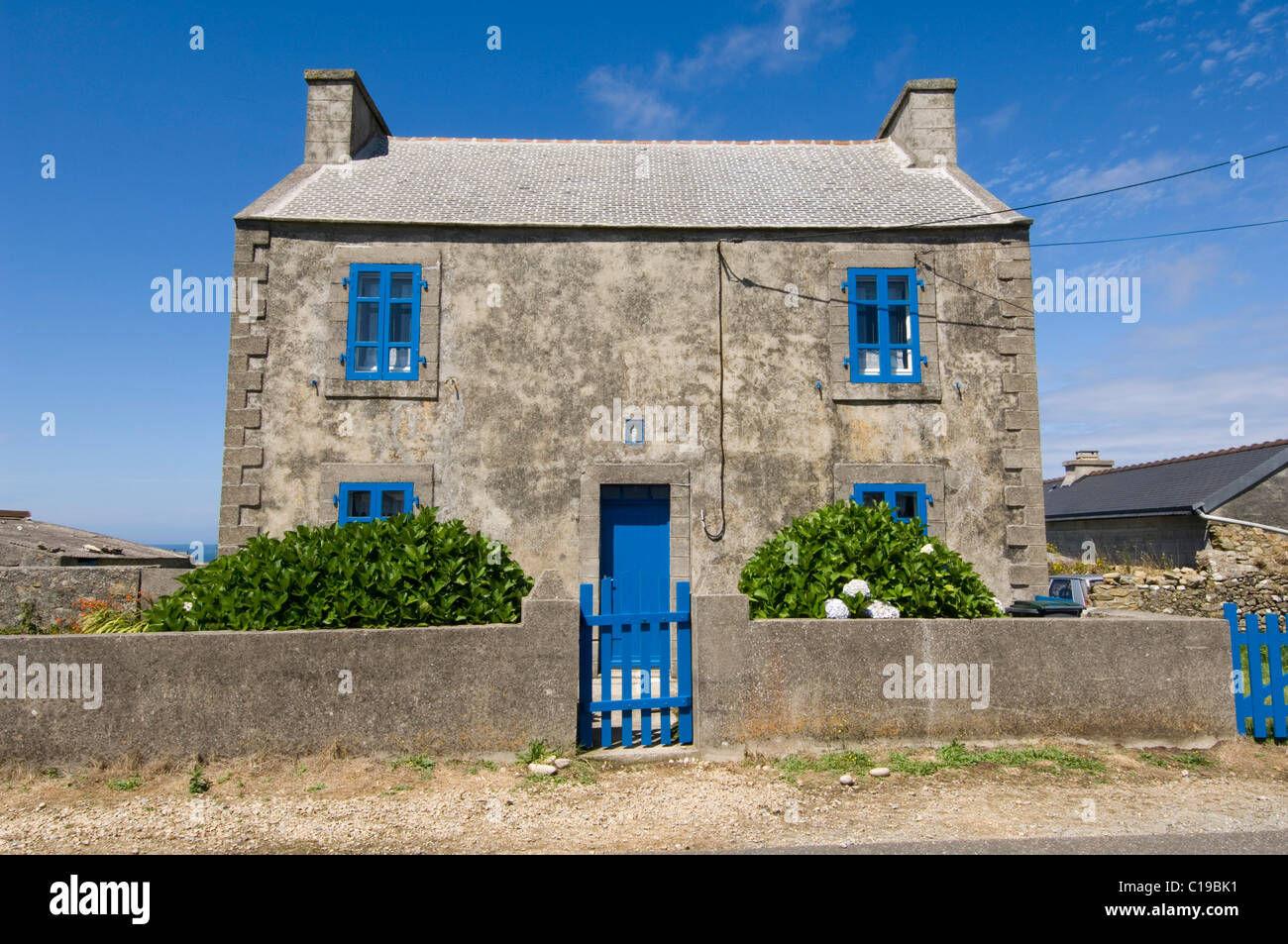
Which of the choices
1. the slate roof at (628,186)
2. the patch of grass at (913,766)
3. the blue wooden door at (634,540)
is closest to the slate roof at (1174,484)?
the slate roof at (628,186)

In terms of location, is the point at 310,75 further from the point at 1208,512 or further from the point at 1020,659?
the point at 1208,512

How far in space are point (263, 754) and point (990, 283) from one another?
36.1 feet

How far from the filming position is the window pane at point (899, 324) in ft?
36.2

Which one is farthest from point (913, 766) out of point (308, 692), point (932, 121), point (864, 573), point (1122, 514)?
point (1122, 514)

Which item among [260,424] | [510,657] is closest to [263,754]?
[510,657]

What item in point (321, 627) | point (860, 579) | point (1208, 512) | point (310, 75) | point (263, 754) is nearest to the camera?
point (263, 754)

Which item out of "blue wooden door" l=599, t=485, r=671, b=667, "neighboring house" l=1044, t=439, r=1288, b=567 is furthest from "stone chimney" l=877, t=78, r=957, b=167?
"neighboring house" l=1044, t=439, r=1288, b=567

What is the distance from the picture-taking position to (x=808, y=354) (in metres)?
10.8

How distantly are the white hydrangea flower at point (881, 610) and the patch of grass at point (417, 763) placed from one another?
3.88 meters

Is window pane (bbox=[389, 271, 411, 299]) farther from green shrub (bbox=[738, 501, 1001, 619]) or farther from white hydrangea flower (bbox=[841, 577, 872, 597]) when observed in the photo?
white hydrangea flower (bbox=[841, 577, 872, 597])

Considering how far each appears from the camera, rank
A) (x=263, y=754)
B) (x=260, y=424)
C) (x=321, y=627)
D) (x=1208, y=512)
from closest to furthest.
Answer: (x=263, y=754), (x=321, y=627), (x=260, y=424), (x=1208, y=512)

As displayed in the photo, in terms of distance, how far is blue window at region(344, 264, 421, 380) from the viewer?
34.8ft

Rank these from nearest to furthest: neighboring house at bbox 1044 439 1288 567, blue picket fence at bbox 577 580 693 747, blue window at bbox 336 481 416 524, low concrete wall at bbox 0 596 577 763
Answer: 1. low concrete wall at bbox 0 596 577 763
2. blue picket fence at bbox 577 580 693 747
3. blue window at bbox 336 481 416 524
4. neighboring house at bbox 1044 439 1288 567

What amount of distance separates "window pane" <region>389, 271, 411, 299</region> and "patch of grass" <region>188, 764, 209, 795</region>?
7.13 metres
